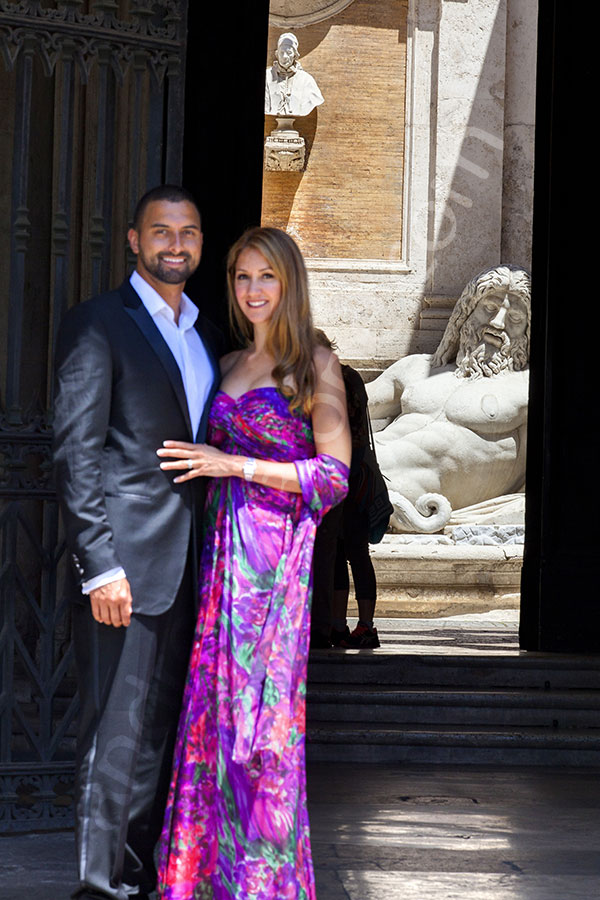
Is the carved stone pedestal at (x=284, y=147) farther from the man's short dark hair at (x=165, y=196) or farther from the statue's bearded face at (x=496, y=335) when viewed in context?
the man's short dark hair at (x=165, y=196)

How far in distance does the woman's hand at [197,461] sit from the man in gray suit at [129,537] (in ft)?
0.15

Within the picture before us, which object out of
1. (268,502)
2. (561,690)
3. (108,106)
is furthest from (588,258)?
(268,502)

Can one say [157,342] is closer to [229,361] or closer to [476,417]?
[229,361]

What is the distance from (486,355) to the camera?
1098cm

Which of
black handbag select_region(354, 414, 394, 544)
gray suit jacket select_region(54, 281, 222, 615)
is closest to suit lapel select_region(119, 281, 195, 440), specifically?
gray suit jacket select_region(54, 281, 222, 615)

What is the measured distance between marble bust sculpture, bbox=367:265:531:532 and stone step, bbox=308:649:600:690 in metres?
4.25

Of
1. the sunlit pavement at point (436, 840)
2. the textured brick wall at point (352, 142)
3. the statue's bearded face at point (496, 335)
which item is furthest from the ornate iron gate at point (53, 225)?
the textured brick wall at point (352, 142)

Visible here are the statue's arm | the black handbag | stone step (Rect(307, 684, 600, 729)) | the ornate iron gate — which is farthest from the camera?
the statue's arm

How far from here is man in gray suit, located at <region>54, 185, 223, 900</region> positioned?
288cm

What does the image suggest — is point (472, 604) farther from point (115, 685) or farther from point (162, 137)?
point (115, 685)

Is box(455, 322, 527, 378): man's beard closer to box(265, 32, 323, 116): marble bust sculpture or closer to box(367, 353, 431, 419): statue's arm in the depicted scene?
box(367, 353, 431, 419): statue's arm

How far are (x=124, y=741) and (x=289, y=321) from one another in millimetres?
1021

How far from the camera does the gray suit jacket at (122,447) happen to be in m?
2.86

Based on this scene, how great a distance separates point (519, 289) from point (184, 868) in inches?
333
